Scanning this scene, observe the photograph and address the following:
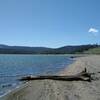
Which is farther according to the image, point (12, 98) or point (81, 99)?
point (12, 98)

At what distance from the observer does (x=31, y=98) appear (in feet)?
54.6

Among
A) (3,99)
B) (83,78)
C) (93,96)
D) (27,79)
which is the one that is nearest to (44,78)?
(27,79)

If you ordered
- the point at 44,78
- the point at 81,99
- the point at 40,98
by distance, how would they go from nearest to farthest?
1. the point at 81,99
2. the point at 40,98
3. the point at 44,78

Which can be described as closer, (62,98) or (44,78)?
(62,98)

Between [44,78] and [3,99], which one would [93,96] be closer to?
[3,99]

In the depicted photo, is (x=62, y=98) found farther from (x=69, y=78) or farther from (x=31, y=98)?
(x=69, y=78)

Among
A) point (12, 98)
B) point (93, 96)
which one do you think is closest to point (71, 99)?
point (93, 96)

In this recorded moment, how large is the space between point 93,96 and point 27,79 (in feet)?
49.0

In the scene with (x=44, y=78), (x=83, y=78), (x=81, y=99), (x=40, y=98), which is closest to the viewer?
(x=81, y=99)

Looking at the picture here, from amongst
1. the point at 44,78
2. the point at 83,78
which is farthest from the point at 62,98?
the point at 44,78

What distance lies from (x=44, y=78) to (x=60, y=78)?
7.80ft

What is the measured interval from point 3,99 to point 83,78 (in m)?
10.9

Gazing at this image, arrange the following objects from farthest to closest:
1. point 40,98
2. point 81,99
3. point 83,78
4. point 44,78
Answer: point 44,78, point 83,78, point 40,98, point 81,99

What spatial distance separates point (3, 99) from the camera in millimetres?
17203
